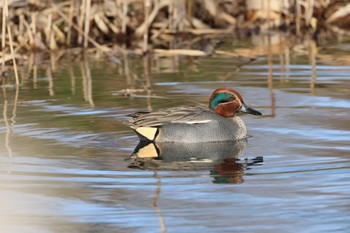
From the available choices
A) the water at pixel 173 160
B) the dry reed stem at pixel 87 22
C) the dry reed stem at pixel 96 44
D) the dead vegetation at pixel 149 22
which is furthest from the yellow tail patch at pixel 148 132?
the dry reed stem at pixel 87 22

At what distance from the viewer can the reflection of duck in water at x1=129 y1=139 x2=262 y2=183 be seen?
23.0 feet

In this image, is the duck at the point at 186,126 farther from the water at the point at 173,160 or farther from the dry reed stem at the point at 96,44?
the dry reed stem at the point at 96,44

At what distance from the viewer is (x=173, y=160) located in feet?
24.6

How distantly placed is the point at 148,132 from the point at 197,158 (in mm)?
729

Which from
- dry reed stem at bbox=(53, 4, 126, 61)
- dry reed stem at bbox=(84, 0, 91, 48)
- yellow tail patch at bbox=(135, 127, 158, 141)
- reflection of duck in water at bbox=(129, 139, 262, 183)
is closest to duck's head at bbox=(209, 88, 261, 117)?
reflection of duck in water at bbox=(129, 139, 262, 183)

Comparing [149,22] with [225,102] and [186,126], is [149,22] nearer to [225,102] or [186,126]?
[225,102]

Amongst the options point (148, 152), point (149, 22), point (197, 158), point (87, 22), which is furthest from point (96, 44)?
point (197, 158)

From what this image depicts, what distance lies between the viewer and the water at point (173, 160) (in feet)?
18.4

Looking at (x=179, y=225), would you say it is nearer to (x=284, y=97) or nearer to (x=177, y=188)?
(x=177, y=188)

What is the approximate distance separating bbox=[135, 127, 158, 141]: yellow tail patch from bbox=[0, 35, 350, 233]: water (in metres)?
0.18

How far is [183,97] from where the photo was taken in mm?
10430

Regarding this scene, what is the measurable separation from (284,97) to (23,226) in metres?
5.24

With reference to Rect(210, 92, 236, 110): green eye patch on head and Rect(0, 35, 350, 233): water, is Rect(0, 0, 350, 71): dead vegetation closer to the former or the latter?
Rect(0, 35, 350, 233): water

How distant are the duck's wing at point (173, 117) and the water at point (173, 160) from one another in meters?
0.24
